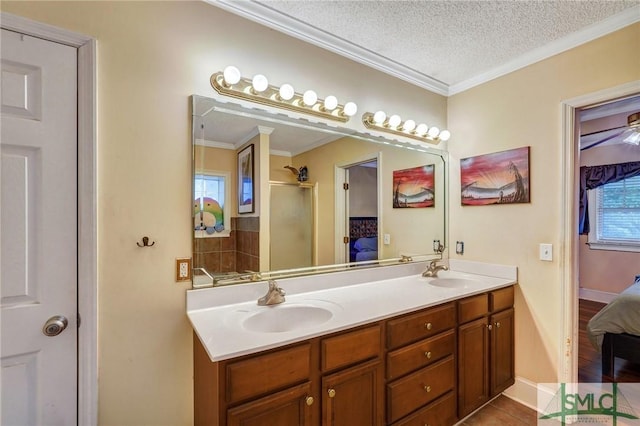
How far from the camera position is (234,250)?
63.0 inches

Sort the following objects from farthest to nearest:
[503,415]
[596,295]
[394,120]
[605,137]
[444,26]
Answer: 1. [596,295]
2. [605,137]
3. [394,120]
4. [503,415]
5. [444,26]

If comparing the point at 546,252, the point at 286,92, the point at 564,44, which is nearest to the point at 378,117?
the point at 286,92

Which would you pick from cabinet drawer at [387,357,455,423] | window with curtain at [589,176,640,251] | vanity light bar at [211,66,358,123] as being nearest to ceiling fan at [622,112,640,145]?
window with curtain at [589,176,640,251]

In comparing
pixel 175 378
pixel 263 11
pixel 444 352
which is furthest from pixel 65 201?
pixel 444 352

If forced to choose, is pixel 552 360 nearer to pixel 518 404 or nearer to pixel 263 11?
pixel 518 404

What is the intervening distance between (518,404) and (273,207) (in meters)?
2.20

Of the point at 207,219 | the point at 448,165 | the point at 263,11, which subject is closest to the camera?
the point at 207,219

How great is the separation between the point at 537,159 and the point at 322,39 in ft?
5.51

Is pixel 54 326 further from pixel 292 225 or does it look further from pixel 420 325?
pixel 420 325

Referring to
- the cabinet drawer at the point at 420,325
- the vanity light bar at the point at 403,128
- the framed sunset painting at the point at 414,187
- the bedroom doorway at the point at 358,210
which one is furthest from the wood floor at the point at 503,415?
the vanity light bar at the point at 403,128

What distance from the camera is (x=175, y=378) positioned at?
1.40 m

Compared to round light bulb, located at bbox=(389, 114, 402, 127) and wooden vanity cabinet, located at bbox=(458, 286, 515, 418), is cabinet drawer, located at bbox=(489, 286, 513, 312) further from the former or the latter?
round light bulb, located at bbox=(389, 114, 402, 127)

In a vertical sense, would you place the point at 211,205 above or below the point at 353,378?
above

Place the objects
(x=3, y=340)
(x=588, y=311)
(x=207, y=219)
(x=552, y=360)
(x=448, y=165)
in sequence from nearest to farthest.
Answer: (x=3, y=340) < (x=207, y=219) < (x=552, y=360) < (x=448, y=165) < (x=588, y=311)
